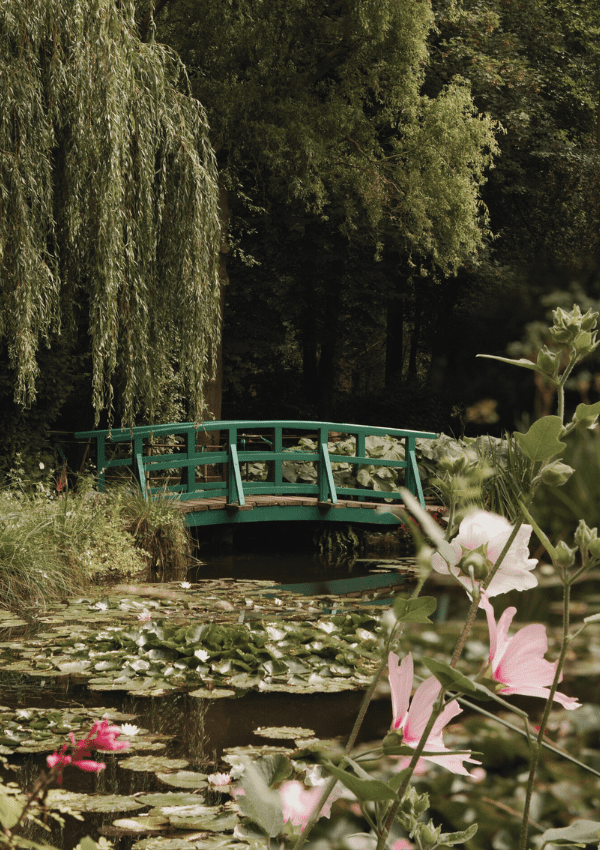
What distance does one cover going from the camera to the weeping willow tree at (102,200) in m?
6.39

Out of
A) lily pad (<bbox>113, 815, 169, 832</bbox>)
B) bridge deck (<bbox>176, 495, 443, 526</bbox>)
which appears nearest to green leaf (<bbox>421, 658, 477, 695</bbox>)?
lily pad (<bbox>113, 815, 169, 832</bbox>)

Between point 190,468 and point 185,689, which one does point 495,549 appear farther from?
point 190,468

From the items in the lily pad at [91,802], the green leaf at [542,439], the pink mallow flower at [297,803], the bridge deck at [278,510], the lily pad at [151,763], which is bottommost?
the bridge deck at [278,510]

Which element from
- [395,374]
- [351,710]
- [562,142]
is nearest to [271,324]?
[395,374]

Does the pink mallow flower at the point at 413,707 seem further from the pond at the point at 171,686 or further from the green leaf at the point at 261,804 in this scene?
the pond at the point at 171,686

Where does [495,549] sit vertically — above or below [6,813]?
above

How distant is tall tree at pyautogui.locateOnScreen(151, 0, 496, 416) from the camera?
1073 centimetres

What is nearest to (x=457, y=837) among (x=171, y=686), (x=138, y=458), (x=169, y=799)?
(x=169, y=799)

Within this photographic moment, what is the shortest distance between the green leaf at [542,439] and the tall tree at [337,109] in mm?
10561

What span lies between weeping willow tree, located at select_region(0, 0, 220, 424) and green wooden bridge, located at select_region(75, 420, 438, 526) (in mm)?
1169

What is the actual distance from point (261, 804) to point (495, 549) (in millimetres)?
265

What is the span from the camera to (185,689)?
4348mm

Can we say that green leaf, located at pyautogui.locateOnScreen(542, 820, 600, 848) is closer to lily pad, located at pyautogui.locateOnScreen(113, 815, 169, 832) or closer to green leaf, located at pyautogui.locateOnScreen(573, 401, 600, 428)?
green leaf, located at pyautogui.locateOnScreen(573, 401, 600, 428)

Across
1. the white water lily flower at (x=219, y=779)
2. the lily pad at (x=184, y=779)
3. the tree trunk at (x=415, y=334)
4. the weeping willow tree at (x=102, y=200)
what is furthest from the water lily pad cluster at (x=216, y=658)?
the tree trunk at (x=415, y=334)
